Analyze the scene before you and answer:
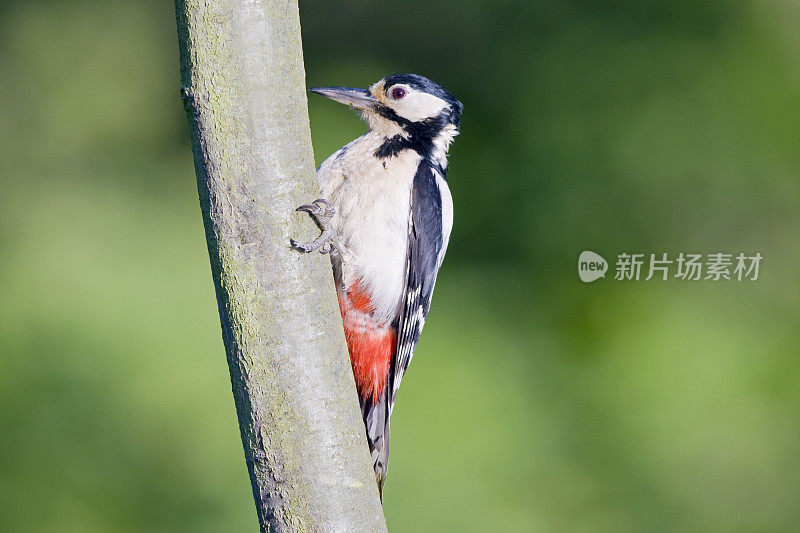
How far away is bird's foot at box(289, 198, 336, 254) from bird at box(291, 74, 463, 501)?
2.09ft

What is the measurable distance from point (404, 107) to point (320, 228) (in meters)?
1.17

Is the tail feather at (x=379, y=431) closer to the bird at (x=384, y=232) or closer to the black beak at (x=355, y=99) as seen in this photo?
the bird at (x=384, y=232)

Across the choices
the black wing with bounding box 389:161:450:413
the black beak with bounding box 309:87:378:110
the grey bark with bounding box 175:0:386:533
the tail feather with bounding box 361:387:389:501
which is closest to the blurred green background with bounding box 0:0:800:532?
the tail feather with bounding box 361:387:389:501

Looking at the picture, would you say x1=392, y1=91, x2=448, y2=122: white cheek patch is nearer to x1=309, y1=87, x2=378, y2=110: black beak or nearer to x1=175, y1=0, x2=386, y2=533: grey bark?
x1=309, y1=87, x2=378, y2=110: black beak

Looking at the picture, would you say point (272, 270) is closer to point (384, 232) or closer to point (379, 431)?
point (384, 232)

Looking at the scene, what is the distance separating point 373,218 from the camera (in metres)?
2.47

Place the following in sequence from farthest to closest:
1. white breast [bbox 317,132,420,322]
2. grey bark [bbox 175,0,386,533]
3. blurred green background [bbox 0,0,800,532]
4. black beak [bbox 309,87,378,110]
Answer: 1. blurred green background [bbox 0,0,800,532]
2. black beak [bbox 309,87,378,110]
3. white breast [bbox 317,132,420,322]
4. grey bark [bbox 175,0,386,533]

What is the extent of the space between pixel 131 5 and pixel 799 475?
5.01 m

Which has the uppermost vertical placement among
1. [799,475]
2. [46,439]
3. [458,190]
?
[458,190]

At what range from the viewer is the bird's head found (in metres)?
2.74

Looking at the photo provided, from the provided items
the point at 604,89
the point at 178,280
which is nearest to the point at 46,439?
the point at 178,280

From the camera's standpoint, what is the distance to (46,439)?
4.23 m

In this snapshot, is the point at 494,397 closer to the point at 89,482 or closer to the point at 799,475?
the point at 799,475

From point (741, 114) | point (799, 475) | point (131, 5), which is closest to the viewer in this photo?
point (799, 475)
